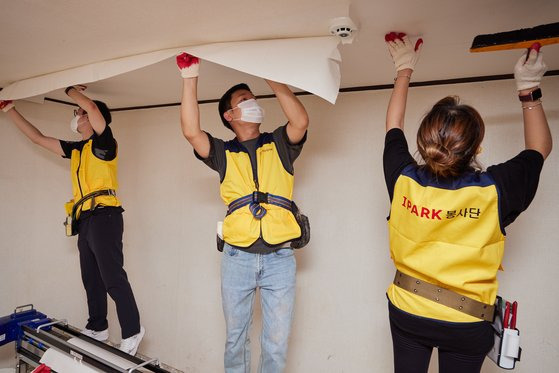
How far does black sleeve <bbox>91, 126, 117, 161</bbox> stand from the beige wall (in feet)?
1.79

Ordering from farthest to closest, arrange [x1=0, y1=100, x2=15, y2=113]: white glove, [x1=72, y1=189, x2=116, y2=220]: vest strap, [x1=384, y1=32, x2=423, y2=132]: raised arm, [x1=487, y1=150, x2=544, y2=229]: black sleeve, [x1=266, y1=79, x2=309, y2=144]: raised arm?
1. [x1=0, y1=100, x2=15, y2=113]: white glove
2. [x1=72, y1=189, x2=116, y2=220]: vest strap
3. [x1=266, y1=79, x2=309, y2=144]: raised arm
4. [x1=384, y1=32, x2=423, y2=132]: raised arm
5. [x1=487, y1=150, x2=544, y2=229]: black sleeve

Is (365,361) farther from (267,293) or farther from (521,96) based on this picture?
(521,96)

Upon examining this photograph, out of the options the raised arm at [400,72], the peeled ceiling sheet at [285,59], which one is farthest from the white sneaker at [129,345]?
the raised arm at [400,72]

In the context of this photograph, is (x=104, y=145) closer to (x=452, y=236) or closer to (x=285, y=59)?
(x=285, y=59)

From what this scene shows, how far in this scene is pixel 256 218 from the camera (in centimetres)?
148

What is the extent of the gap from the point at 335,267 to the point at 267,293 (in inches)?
22.3

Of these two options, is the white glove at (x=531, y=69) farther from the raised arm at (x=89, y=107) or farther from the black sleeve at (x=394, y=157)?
the raised arm at (x=89, y=107)

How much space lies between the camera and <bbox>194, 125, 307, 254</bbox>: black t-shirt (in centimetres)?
149

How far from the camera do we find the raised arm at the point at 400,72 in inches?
48.1

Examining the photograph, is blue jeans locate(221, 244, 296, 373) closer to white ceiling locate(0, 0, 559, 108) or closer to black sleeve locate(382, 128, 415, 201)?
black sleeve locate(382, 128, 415, 201)

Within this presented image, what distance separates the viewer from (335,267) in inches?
77.9

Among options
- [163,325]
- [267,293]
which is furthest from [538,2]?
[163,325]

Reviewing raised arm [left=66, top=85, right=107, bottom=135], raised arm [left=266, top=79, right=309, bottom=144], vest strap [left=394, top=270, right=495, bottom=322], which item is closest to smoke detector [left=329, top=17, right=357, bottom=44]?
raised arm [left=266, top=79, right=309, bottom=144]

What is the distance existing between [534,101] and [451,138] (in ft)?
1.02
